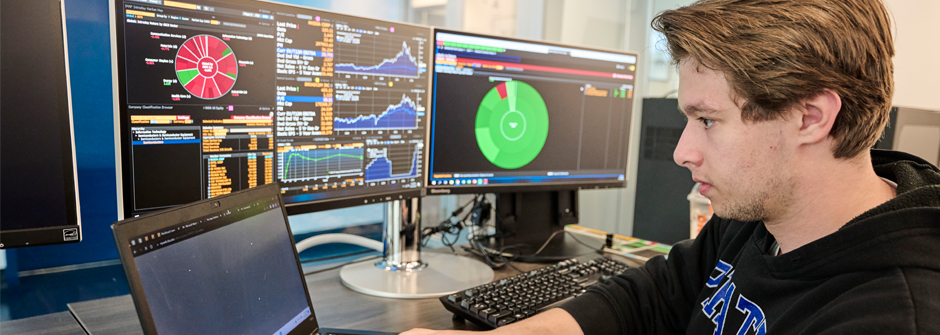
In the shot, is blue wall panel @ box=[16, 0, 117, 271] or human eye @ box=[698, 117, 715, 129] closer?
human eye @ box=[698, 117, 715, 129]

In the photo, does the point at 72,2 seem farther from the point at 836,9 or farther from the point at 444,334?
the point at 836,9

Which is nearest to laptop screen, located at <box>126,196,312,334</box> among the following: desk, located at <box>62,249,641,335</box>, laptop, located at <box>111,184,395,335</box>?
laptop, located at <box>111,184,395,335</box>

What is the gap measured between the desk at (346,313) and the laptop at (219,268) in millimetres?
99

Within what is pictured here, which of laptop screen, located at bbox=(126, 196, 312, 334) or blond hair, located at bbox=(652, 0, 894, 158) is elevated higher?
blond hair, located at bbox=(652, 0, 894, 158)

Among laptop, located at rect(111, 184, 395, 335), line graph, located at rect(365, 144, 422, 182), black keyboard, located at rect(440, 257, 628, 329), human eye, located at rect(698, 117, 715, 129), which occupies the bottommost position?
black keyboard, located at rect(440, 257, 628, 329)

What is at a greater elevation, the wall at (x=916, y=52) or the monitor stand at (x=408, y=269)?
the wall at (x=916, y=52)

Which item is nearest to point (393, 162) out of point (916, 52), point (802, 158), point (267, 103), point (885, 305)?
point (267, 103)

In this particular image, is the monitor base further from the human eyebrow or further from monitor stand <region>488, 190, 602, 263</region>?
the human eyebrow

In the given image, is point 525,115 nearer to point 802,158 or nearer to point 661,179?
point 802,158

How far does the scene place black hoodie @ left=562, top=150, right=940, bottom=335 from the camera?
0.56m

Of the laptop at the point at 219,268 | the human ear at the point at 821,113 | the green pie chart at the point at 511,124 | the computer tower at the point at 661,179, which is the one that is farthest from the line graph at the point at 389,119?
the computer tower at the point at 661,179

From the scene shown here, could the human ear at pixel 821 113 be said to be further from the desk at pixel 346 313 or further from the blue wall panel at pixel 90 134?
the blue wall panel at pixel 90 134

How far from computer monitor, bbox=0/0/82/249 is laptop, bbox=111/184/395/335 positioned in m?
0.22

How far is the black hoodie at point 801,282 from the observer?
0.56 m
